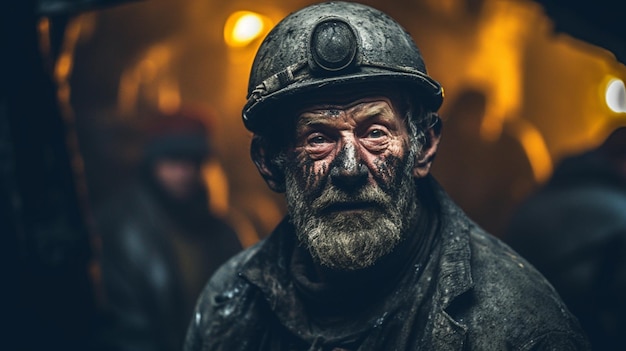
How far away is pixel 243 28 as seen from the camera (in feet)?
34.8

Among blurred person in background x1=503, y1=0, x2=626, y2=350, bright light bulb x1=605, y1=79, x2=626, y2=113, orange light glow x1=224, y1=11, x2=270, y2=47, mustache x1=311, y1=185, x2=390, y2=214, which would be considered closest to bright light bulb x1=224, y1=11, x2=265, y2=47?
orange light glow x1=224, y1=11, x2=270, y2=47

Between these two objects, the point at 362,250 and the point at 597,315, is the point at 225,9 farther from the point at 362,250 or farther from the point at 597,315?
the point at 362,250

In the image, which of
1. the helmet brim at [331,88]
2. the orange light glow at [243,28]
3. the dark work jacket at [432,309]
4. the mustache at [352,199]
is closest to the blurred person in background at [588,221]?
the helmet brim at [331,88]

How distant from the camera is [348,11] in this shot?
393cm

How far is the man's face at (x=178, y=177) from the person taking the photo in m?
10.3

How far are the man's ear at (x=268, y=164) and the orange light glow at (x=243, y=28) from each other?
20.7 ft

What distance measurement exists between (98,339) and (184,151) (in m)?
2.77

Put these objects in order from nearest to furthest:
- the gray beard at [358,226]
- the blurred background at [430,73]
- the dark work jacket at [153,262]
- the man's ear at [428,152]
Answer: the gray beard at [358,226] < the man's ear at [428,152] < the dark work jacket at [153,262] < the blurred background at [430,73]

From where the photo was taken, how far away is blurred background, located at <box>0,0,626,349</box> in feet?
33.3

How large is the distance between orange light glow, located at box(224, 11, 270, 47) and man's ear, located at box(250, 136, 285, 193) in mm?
6305

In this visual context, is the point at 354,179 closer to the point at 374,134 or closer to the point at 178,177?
the point at 374,134

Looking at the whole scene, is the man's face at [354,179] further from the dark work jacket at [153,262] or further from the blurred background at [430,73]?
the blurred background at [430,73]

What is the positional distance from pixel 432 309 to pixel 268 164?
3.07ft

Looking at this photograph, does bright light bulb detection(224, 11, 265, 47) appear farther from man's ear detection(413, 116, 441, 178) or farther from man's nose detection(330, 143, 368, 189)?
man's nose detection(330, 143, 368, 189)
